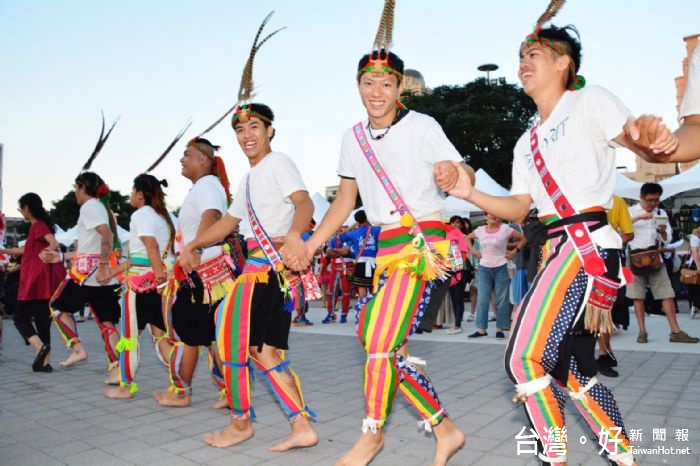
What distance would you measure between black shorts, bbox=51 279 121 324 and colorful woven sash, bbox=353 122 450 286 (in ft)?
12.9

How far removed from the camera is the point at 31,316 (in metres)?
7.02

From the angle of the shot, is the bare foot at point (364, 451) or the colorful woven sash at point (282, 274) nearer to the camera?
the bare foot at point (364, 451)

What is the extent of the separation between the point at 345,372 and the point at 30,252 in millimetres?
4156

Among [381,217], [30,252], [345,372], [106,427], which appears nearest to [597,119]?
[381,217]

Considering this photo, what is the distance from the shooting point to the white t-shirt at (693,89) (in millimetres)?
2033

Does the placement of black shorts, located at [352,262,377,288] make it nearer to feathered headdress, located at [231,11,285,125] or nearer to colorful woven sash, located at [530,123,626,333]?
feathered headdress, located at [231,11,285,125]

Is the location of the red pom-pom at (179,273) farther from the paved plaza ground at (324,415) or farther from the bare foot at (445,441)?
the bare foot at (445,441)

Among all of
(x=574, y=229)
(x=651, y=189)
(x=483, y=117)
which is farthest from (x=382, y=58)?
(x=483, y=117)

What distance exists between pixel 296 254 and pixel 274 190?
754mm

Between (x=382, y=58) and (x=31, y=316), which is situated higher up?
(x=382, y=58)

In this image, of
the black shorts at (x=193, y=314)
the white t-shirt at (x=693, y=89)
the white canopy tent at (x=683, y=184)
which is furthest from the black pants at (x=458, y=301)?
the white canopy tent at (x=683, y=184)

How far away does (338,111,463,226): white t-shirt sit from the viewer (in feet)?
10.4

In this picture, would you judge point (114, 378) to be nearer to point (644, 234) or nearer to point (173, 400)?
point (173, 400)

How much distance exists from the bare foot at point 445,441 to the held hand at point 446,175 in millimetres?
1352
